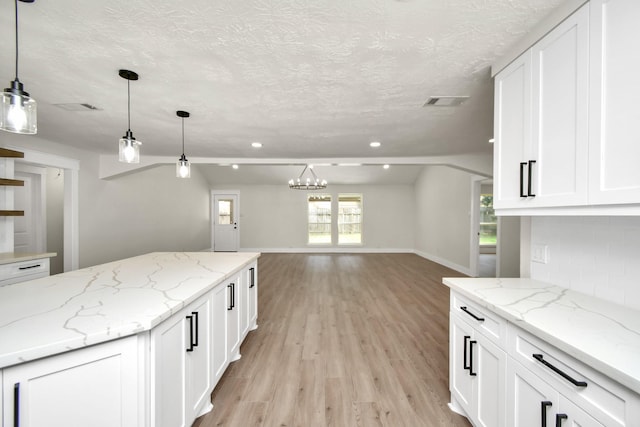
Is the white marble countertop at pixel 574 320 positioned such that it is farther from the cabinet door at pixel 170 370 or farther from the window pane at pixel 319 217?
the window pane at pixel 319 217

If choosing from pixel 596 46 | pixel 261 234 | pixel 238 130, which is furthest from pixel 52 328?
pixel 261 234

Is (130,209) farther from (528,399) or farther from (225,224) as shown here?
(528,399)

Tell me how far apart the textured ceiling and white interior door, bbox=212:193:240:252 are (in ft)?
18.7

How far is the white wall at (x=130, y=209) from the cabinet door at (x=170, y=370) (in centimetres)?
406

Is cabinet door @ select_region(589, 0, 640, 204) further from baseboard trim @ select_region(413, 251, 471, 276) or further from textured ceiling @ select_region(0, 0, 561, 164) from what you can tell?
baseboard trim @ select_region(413, 251, 471, 276)

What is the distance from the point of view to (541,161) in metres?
1.37

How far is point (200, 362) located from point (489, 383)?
1638mm

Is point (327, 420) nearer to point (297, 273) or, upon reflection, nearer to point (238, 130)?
point (238, 130)

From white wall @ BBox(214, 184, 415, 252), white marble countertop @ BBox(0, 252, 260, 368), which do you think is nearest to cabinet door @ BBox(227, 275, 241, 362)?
white marble countertop @ BBox(0, 252, 260, 368)

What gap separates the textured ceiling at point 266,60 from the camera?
1.34 meters

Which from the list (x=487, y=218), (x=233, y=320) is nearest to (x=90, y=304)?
(x=233, y=320)

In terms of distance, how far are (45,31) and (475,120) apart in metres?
3.63

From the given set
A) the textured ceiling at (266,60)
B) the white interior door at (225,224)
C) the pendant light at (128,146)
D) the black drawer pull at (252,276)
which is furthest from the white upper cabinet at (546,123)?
the white interior door at (225,224)

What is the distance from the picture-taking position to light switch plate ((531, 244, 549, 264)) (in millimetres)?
1703
